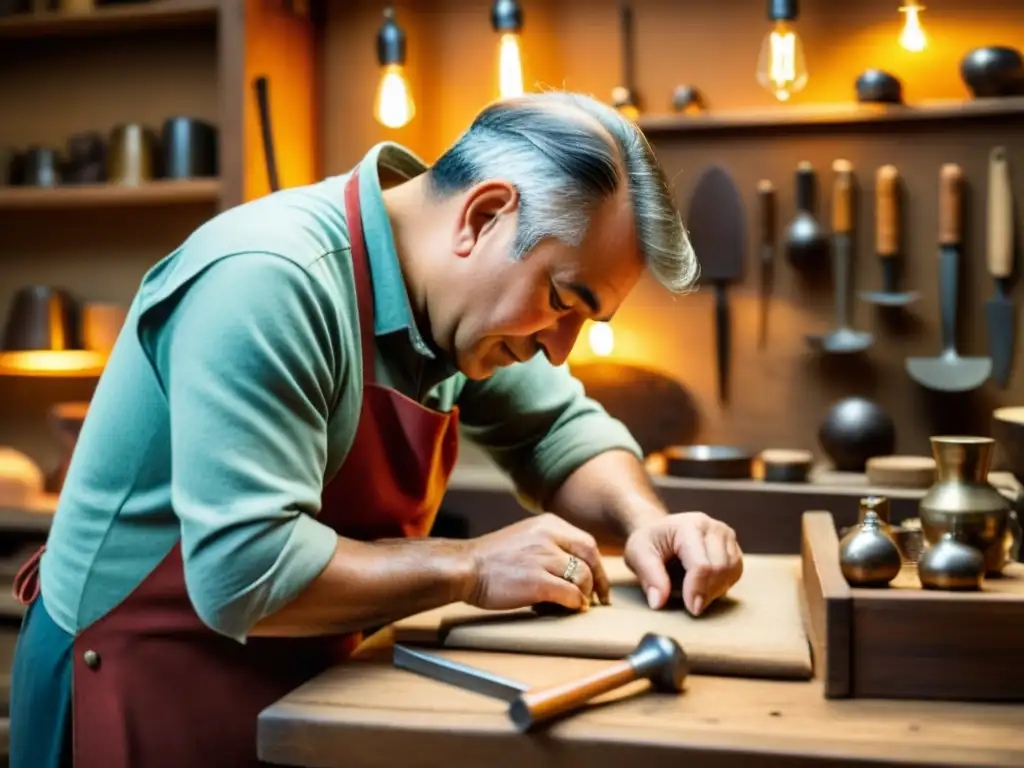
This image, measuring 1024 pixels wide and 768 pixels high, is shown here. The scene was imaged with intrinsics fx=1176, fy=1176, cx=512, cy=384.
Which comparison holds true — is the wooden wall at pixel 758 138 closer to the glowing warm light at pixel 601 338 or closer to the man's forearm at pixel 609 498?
the glowing warm light at pixel 601 338

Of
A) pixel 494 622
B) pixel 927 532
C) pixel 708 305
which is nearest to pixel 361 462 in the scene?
pixel 494 622

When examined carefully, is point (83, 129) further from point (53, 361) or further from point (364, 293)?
point (364, 293)

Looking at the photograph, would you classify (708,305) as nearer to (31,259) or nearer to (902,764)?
(31,259)

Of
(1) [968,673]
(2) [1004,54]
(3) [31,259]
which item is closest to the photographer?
(1) [968,673]

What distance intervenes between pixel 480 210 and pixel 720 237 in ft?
5.86

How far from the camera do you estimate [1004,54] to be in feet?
9.00

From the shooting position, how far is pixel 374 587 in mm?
1242

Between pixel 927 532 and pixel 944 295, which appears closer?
pixel 927 532

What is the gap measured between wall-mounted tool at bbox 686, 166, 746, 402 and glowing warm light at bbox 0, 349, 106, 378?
1.65 meters

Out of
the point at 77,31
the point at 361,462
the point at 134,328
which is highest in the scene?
the point at 77,31

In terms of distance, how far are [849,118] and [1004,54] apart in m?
0.37

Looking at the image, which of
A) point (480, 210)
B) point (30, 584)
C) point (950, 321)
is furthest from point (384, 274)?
point (950, 321)

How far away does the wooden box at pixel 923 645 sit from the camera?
1.13m

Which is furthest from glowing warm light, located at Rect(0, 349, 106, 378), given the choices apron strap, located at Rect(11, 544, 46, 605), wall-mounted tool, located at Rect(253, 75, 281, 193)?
apron strap, located at Rect(11, 544, 46, 605)
